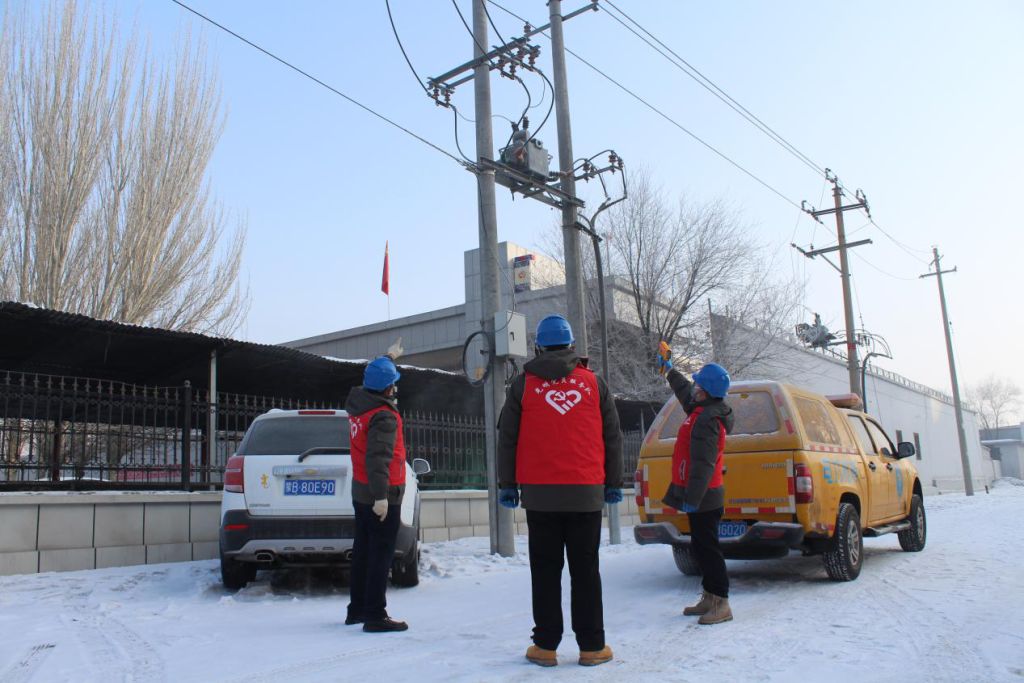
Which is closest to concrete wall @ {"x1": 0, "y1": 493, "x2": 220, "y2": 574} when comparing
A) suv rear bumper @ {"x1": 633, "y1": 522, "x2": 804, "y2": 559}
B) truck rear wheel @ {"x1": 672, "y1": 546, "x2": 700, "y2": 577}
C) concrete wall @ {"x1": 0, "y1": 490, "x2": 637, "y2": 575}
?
concrete wall @ {"x1": 0, "y1": 490, "x2": 637, "y2": 575}

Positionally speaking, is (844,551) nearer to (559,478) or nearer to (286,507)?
(559,478)

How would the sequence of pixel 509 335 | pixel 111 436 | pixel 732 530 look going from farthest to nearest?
pixel 509 335, pixel 111 436, pixel 732 530

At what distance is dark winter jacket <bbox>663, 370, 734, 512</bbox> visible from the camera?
5613 mm

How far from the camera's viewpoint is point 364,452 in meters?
5.55

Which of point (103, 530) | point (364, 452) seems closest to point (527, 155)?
point (364, 452)

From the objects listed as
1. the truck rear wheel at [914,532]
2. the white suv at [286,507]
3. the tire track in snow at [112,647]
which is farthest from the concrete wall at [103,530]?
the truck rear wheel at [914,532]

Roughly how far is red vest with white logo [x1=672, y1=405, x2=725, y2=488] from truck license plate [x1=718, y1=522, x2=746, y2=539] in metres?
1.12

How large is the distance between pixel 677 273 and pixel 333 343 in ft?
50.3

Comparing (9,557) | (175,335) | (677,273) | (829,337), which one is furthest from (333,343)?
(9,557)

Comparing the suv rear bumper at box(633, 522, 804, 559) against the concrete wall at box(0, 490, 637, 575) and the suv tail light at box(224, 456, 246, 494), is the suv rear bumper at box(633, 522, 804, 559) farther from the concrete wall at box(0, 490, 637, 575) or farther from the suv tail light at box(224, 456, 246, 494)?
the concrete wall at box(0, 490, 637, 575)

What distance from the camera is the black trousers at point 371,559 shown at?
532 centimetres

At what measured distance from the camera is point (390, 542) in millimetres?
5516

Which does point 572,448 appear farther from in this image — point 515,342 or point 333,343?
point 333,343

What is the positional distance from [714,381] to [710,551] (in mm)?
1207
